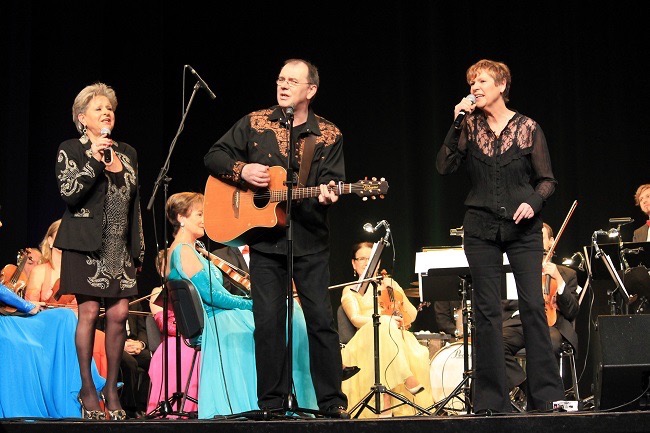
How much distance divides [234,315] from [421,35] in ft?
17.2

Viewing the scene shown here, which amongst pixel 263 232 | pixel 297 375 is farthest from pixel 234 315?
pixel 263 232

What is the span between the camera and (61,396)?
522 cm

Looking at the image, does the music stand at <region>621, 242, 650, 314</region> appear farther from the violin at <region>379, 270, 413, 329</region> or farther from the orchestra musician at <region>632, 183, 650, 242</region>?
the violin at <region>379, 270, 413, 329</region>

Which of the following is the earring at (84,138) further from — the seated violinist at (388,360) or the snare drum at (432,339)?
the snare drum at (432,339)

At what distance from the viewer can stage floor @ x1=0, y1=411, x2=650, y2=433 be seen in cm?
368

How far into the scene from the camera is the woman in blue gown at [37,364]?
198 inches

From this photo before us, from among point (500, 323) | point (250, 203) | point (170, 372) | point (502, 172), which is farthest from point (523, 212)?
point (170, 372)

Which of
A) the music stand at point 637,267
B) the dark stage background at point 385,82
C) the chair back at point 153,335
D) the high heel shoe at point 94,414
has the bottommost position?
the high heel shoe at point 94,414

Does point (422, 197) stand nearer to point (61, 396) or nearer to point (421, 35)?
point (421, 35)

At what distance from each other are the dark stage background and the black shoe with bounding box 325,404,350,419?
4987 mm

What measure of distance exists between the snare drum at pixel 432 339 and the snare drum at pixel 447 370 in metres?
0.60

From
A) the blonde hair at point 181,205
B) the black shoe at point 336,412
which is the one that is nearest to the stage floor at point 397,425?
the black shoe at point 336,412

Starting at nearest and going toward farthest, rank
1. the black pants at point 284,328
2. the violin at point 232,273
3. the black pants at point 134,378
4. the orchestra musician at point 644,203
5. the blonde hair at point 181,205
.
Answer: the black pants at point 284,328 → the violin at point 232,273 → the blonde hair at point 181,205 → the black pants at point 134,378 → the orchestra musician at point 644,203

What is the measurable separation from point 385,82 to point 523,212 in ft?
18.5
